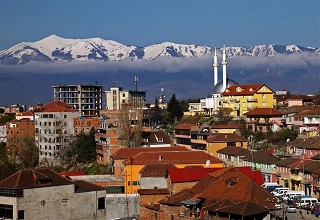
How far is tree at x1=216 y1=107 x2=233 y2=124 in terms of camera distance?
69812mm

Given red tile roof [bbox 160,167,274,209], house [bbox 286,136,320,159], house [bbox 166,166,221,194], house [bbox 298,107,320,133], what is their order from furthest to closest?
house [bbox 298,107,320,133], house [bbox 286,136,320,159], house [bbox 166,166,221,194], red tile roof [bbox 160,167,274,209]

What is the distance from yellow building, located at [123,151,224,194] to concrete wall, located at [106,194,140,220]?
405cm

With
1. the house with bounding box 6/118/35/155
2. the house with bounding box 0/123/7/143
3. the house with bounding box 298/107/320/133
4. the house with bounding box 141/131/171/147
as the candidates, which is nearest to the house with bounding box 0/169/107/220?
the house with bounding box 141/131/171/147

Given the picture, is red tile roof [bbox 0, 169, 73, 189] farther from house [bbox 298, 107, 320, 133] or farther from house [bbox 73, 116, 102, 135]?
house [bbox 73, 116, 102, 135]

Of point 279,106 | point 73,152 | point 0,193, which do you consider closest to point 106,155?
point 73,152

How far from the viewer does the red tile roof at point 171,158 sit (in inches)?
1941

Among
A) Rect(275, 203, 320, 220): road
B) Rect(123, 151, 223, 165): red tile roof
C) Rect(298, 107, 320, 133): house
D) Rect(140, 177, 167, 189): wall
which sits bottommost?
Rect(275, 203, 320, 220): road

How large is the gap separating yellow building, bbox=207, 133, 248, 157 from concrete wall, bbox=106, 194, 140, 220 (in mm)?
15674

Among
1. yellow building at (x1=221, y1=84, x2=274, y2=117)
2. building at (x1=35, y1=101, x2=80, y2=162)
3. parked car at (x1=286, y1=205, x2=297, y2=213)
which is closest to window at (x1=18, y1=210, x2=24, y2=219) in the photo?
parked car at (x1=286, y1=205, x2=297, y2=213)

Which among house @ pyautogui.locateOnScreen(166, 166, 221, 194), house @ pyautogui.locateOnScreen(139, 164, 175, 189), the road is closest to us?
the road

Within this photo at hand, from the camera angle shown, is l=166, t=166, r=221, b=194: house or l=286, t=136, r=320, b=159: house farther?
l=286, t=136, r=320, b=159: house

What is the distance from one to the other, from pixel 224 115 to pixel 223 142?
14512mm

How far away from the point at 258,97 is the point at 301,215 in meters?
37.9

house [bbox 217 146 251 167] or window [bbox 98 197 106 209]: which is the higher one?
house [bbox 217 146 251 167]
